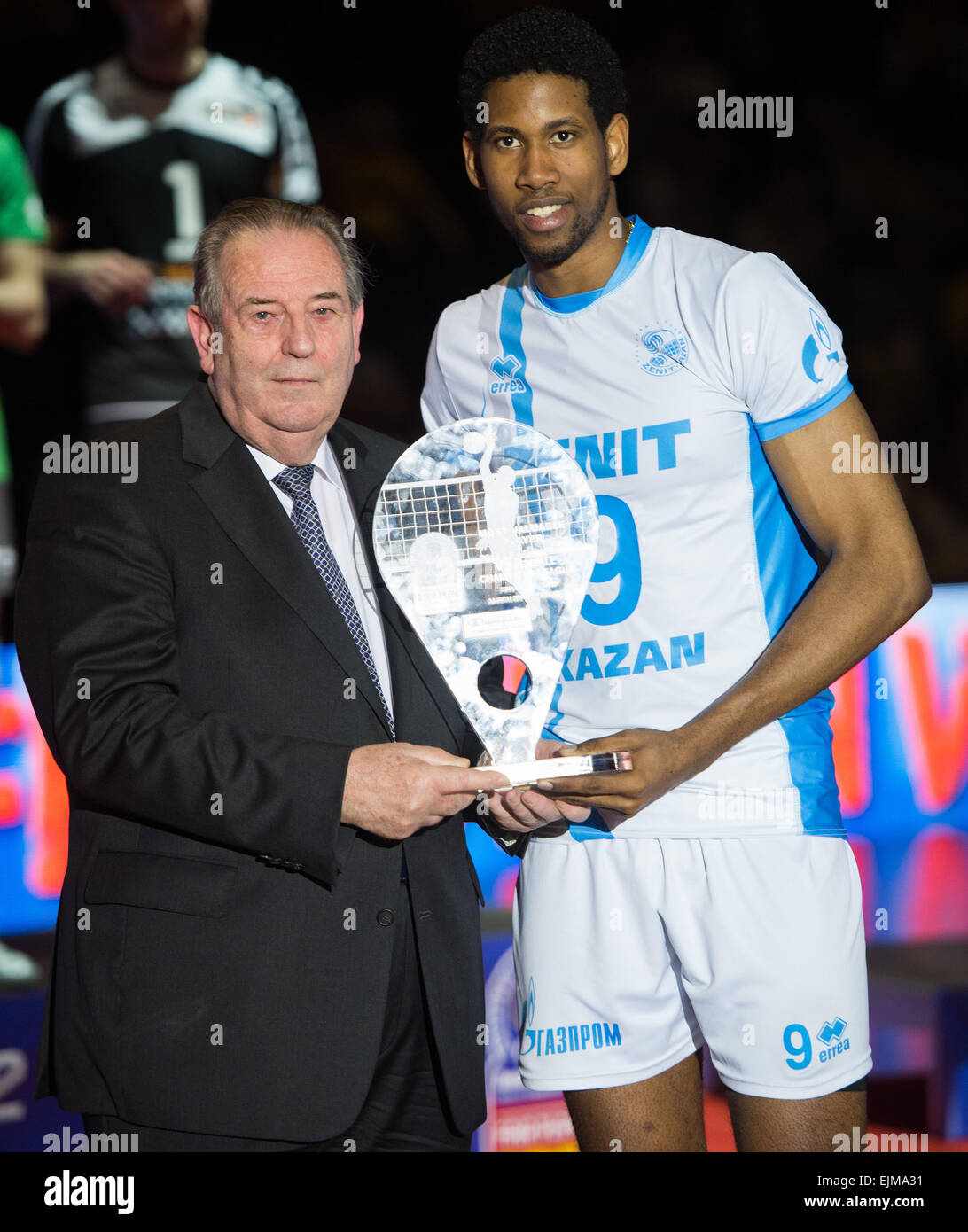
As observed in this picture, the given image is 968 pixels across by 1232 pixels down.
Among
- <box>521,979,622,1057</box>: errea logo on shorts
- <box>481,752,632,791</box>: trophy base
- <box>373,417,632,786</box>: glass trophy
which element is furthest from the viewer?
<box>521,979,622,1057</box>: errea logo on shorts

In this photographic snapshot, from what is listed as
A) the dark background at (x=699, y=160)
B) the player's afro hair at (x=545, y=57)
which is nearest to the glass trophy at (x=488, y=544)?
the player's afro hair at (x=545, y=57)

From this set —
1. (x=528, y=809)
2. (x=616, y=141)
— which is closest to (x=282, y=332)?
(x=616, y=141)

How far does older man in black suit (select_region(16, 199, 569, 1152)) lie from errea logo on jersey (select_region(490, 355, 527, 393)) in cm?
23

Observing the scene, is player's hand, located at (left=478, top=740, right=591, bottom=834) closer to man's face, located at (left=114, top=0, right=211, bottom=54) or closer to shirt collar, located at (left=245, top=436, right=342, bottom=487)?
shirt collar, located at (left=245, top=436, right=342, bottom=487)

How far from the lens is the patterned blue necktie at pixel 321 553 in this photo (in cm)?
169

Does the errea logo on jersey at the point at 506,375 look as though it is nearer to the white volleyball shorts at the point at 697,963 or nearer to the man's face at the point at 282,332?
the man's face at the point at 282,332

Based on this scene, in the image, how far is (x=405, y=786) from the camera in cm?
154

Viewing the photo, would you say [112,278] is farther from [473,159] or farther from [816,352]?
[816,352]

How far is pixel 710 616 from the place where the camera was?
1.74 m

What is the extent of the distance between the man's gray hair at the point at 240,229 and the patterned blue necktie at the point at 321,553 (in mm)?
231

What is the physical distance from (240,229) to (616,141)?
21.4 inches

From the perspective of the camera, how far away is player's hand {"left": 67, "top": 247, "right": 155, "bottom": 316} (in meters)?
3.49

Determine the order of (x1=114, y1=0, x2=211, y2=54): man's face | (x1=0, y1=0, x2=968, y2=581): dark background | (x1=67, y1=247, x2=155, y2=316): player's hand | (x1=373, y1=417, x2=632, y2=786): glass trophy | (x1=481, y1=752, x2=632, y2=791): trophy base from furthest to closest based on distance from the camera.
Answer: (x1=0, y1=0, x2=968, y2=581): dark background → (x1=114, y1=0, x2=211, y2=54): man's face → (x1=67, y1=247, x2=155, y2=316): player's hand → (x1=373, y1=417, x2=632, y2=786): glass trophy → (x1=481, y1=752, x2=632, y2=791): trophy base

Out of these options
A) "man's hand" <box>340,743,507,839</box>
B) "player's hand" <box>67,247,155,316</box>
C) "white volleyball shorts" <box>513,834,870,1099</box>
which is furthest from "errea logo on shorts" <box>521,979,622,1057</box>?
"player's hand" <box>67,247,155,316</box>
